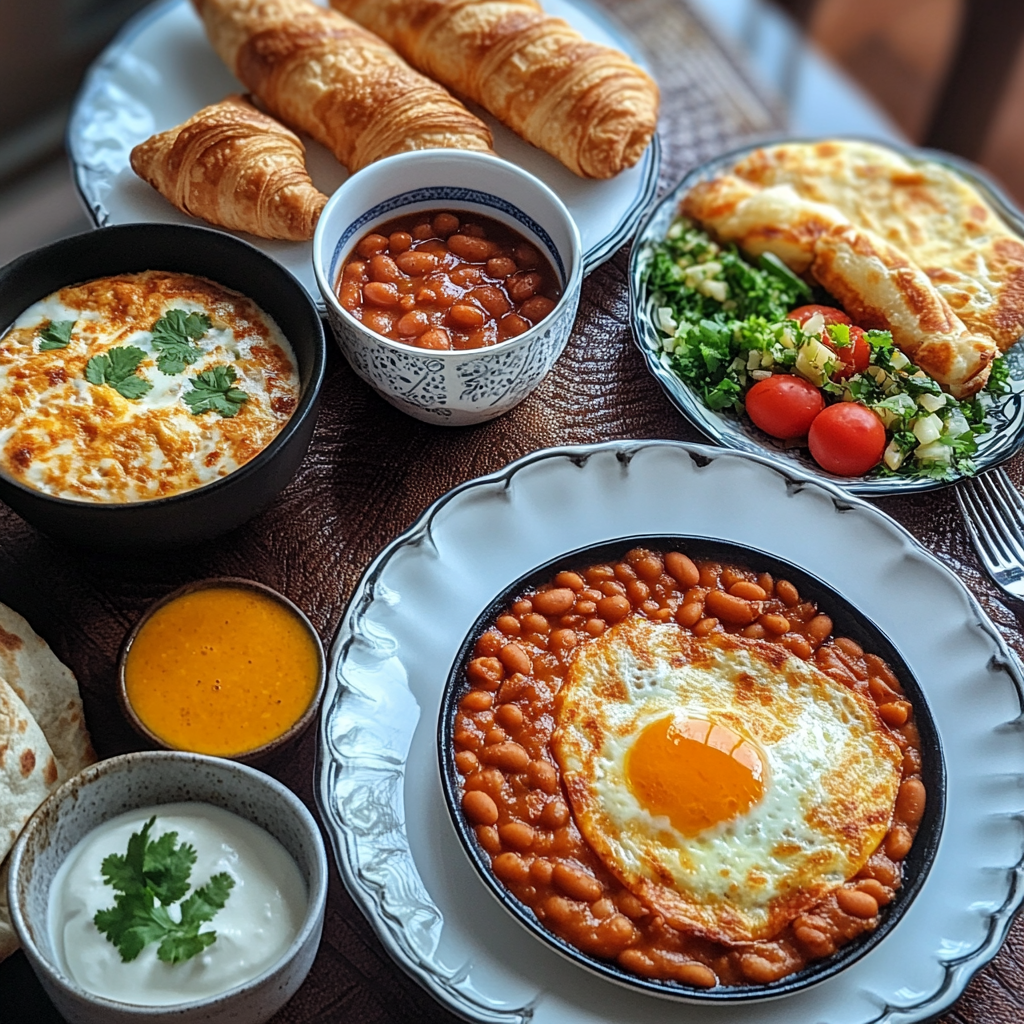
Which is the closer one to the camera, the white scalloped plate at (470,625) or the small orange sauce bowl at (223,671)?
the white scalloped plate at (470,625)

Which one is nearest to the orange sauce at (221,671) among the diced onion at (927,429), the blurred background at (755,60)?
the diced onion at (927,429)

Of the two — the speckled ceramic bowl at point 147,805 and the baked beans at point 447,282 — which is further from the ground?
the baked beans at point 447,282

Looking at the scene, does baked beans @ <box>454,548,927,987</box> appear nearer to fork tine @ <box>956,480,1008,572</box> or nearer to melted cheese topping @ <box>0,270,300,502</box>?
fork tine @ <box>956,480,1008,572</box>

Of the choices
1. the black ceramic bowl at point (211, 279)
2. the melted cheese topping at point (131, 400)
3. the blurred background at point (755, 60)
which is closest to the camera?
the black ceramic bowl at point (211, 279)

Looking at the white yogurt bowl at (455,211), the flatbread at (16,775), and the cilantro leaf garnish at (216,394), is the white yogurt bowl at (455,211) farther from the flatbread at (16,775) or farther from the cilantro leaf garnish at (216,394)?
the flatbread at (16,775)

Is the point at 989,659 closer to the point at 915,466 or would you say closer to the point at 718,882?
the point at 915,466

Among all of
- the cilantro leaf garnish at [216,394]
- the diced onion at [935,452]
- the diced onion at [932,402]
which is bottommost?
the diced onion at [935,452]

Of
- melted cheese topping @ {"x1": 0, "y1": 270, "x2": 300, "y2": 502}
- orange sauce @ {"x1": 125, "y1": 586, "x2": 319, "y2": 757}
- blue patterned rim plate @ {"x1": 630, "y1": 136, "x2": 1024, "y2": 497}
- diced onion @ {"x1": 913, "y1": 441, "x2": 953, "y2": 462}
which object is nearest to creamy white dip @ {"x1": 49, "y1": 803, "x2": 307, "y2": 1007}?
orange sauce @ {"x1": 125, "y1": 586, "x2": 319, "y2": 757}

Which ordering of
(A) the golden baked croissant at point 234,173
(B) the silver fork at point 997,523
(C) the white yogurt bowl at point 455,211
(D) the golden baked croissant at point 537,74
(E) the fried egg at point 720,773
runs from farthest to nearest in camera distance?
(D) the golden baked croissant at point 537,74
(A) the golden baked croissant at point 234,173
(B) the silver fork at point 997,523
(C) the white yogurt bowl at point 455,211
(E) the fried egg at point 720,773
